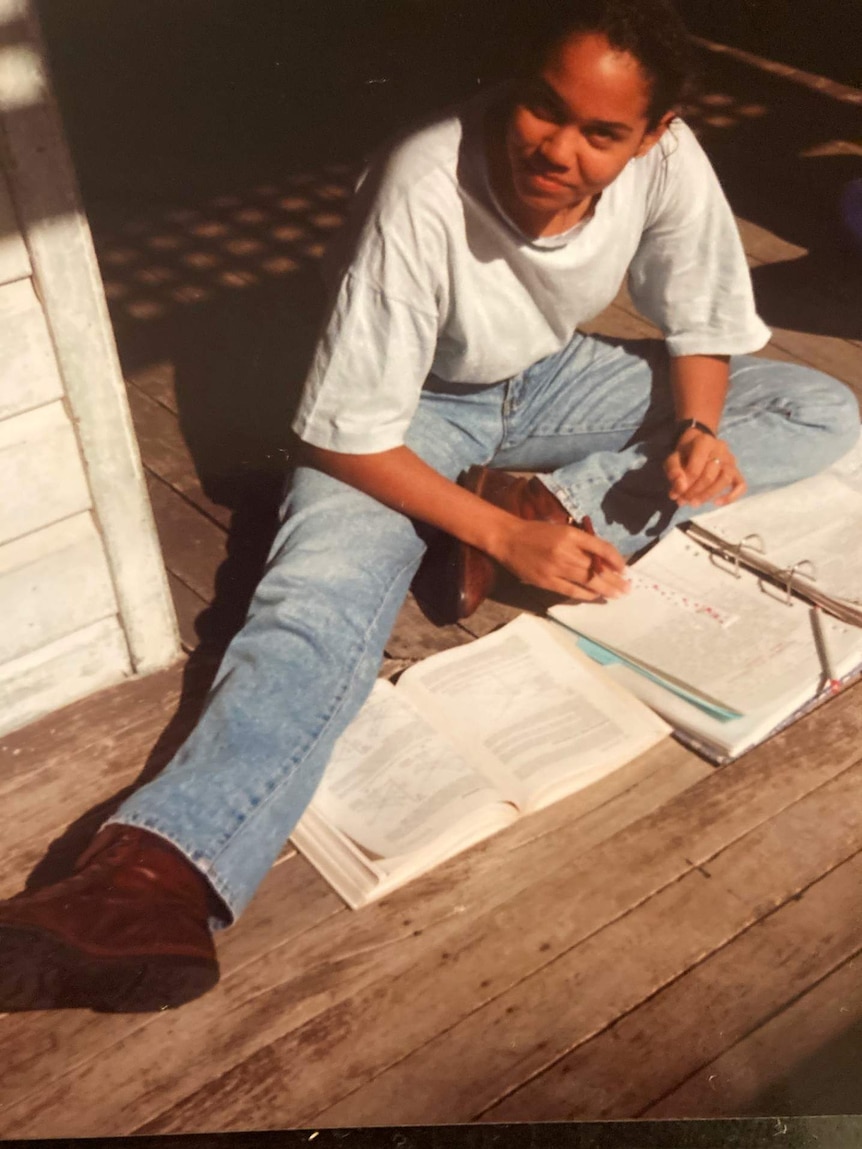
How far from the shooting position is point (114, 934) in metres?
1.31

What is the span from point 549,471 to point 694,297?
0.39 m

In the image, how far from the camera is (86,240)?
143 centimetres

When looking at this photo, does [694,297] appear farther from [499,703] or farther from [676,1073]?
[676,1073]

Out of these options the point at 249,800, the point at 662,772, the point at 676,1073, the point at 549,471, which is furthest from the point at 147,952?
the point at 549,471

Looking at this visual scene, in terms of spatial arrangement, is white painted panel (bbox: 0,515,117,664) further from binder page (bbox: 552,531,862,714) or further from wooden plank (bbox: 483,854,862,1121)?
wooden plank (bbox: 483,854,862,1121)

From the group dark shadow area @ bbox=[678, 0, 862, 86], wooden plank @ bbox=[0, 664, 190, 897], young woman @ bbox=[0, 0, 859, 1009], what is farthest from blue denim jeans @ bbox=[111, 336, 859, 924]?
dark shadow area @ bbox=[678, 0, 862, 86]

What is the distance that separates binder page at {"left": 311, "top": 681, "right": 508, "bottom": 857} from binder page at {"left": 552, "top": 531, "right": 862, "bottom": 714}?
32 cm

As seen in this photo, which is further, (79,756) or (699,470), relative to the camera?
(699,470)

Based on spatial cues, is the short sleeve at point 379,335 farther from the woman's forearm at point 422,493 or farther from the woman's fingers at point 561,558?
the woman's fingers at point 561,558

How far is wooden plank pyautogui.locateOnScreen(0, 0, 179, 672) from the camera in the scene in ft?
4.33

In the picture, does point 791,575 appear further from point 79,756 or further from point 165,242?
point 165,242

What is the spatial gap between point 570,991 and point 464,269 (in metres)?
0.96

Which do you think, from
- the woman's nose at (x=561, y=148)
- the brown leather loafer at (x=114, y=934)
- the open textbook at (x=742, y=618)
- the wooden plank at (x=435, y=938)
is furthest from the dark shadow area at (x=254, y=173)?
the woman's nose at (x=561, y=148)

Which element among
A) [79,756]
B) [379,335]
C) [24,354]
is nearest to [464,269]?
[379,335]
